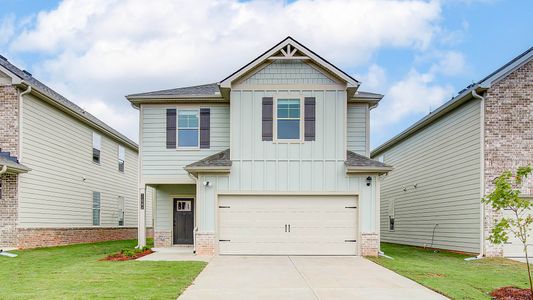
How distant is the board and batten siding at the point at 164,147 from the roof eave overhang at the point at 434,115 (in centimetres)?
809

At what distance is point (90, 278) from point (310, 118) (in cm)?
890

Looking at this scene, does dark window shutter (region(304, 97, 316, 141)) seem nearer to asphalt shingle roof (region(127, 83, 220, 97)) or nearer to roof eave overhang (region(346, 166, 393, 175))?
roof eave overhang (region(346, 166, 393, 175))

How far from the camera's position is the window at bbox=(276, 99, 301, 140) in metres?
17.3

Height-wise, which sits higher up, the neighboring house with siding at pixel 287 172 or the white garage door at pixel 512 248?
the neighboring house with siding at pixel 287 172

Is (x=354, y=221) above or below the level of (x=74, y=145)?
below

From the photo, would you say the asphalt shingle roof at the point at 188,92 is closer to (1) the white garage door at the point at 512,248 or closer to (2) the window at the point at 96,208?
(2) the window at the point at 96,208

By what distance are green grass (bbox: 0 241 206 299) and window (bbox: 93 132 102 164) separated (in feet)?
32.9

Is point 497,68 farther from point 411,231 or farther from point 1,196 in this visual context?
point 1,196

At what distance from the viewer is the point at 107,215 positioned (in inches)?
1052

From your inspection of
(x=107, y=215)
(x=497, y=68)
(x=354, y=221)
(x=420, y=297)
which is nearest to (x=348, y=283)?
(x=420, y=297)

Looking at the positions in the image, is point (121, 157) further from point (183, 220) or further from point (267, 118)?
point (267, 118)

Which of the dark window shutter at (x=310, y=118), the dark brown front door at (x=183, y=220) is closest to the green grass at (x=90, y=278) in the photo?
the dark brown front door at (x=183, y=220)

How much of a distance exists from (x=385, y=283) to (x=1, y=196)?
1332 cm

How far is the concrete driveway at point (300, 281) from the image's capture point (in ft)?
31.2
